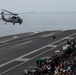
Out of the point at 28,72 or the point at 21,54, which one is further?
the point at 21,54

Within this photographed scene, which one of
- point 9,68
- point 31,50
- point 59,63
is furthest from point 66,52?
point 31,50

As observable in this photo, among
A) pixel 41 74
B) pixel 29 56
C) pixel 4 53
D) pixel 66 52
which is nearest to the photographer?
pixel 41 74

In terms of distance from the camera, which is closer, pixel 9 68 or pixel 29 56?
pixel 9 68

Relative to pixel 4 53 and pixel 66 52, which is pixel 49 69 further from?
pixel 4 53

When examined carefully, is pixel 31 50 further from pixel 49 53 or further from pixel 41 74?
pixel 41 74

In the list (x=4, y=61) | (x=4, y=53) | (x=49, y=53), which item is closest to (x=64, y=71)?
(x=4, y=61)

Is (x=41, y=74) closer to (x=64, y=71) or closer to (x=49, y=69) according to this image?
(x=49, y=69)

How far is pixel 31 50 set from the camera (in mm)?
51719

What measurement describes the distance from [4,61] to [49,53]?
28.0ft

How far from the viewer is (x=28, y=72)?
3098 cm

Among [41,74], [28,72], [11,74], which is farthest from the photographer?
[11,74]

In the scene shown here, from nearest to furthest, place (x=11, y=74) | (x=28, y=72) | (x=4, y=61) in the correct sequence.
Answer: (x=28, y=72), (x=11, y=74), (x=4, y=61)

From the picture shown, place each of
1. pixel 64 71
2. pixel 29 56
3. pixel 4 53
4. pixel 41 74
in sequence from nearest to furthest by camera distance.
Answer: pixel 64 71 < pixel 41 74 < pixel 29 56 < pixel 4 53

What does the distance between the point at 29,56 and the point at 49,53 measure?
3611mm
